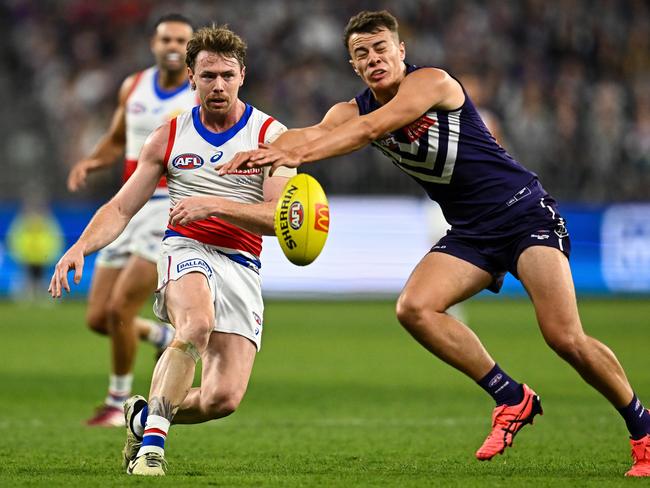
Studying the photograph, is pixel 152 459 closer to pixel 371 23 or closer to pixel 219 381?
pixel 219 381

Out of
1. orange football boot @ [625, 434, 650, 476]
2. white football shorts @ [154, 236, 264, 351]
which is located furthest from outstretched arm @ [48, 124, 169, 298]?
orange football boot @ [625, 434, 650, 476]

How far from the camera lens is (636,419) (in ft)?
21.5

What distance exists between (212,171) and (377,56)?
111 cm

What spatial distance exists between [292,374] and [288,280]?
876 cm

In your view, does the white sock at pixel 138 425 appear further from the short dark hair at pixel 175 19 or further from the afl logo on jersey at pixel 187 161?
the short dark hair at pixel 175 19

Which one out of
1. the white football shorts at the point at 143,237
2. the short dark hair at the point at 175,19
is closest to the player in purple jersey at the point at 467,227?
the white football shorts at the point at 143,237

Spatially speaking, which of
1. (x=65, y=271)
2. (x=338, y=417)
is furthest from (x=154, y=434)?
(x=338, y=417)

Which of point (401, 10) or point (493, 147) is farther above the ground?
point (401, 10)

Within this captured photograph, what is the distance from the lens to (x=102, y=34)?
946 inches

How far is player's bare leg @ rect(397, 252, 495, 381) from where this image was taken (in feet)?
21.6

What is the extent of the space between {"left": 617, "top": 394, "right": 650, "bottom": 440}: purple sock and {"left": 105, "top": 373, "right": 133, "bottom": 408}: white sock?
4.19 metres

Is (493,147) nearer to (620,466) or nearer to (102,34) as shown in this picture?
(620,466)

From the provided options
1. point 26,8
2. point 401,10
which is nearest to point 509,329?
point 401,10

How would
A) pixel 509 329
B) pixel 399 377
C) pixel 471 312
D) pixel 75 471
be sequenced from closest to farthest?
pixel 75 471
pixel 399 377
pixel 509 329
pixel 471 312
